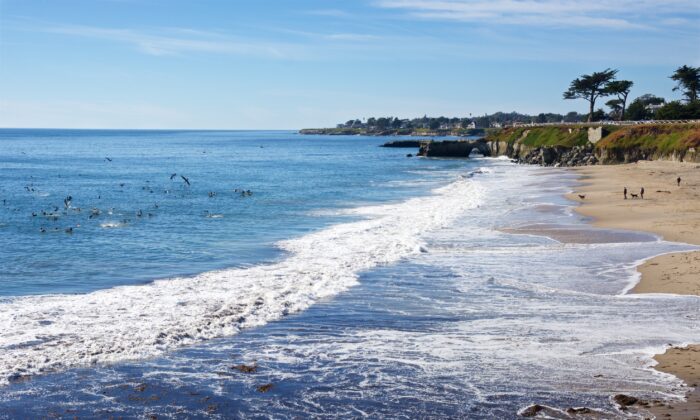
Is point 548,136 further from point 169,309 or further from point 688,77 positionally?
point 169,309

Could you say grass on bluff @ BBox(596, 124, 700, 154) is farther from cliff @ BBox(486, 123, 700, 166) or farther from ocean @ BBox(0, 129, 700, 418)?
ocean @ BBox(0, 129, 700, 418)

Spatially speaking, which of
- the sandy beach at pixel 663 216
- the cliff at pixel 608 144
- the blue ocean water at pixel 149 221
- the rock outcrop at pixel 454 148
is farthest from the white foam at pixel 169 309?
the rock outcrop at pixel 454 148

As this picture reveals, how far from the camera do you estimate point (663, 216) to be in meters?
35.0

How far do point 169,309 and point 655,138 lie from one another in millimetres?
71913

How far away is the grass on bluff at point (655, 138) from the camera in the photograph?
231 feet

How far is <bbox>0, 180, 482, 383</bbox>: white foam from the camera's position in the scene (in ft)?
47.6

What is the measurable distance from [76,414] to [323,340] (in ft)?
18.6

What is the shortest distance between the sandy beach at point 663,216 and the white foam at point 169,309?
8934 millimetres

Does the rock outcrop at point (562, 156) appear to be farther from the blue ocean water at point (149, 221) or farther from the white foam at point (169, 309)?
the white foam at point (169, 309)

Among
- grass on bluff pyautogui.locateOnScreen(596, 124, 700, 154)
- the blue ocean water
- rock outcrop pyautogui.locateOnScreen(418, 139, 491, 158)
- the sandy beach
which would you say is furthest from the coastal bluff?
the blue ocean water

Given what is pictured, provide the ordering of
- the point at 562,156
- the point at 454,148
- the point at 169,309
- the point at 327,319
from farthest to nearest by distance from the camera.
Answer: the point at 454,148 < the point at 562,156 < the point at 169,309 < the point at 327,319

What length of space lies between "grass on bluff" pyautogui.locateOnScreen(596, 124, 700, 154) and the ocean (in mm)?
39808

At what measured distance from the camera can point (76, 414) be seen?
11281 millimetres

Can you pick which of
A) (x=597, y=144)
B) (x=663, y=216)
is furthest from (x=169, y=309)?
(x=597, y=144)
